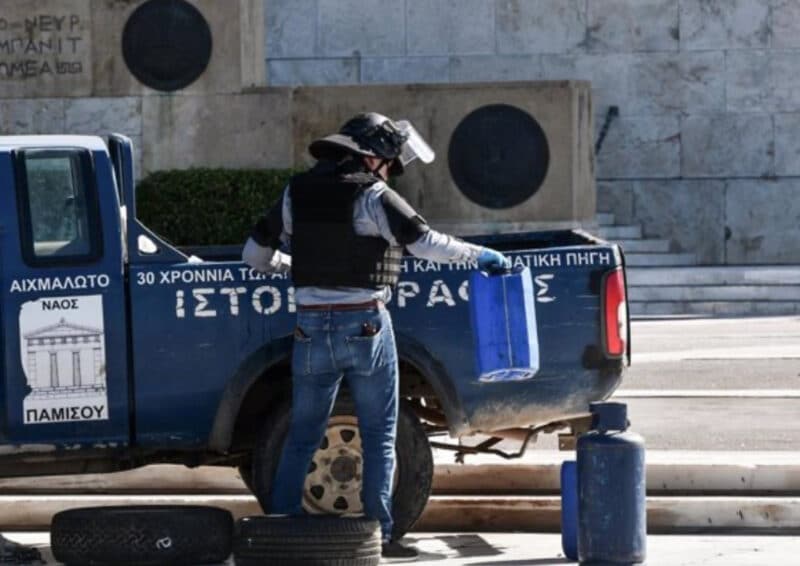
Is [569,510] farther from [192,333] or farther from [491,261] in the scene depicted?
[192,333]

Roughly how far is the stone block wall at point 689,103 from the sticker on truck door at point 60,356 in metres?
17.0

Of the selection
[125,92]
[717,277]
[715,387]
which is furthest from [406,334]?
[717,277]

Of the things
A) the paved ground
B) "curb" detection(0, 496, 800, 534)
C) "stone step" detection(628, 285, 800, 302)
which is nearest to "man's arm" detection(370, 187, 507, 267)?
the paved ground

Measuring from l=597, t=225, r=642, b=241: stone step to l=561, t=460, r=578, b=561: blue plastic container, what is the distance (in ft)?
50.8

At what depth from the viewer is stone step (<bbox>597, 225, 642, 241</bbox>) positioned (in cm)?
2438

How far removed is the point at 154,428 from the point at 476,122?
1333 centimetres

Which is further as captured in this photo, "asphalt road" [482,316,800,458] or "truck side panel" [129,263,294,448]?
"asphalt road" [482,316,800,458]

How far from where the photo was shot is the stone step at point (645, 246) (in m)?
24.2

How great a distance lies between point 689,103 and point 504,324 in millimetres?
17336

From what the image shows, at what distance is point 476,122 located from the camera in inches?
866

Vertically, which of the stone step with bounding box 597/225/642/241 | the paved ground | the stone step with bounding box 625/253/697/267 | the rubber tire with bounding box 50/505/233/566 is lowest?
the stone step with bounding box 625/253/697/267

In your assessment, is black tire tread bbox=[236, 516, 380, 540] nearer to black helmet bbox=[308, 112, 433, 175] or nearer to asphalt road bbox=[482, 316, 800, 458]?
black helmet bbox=[308, 112, 433, 175]

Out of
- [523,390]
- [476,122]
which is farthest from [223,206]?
[523,390]

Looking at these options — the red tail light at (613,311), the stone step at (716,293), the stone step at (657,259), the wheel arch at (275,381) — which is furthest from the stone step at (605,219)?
the wheel arch at (275,381)
